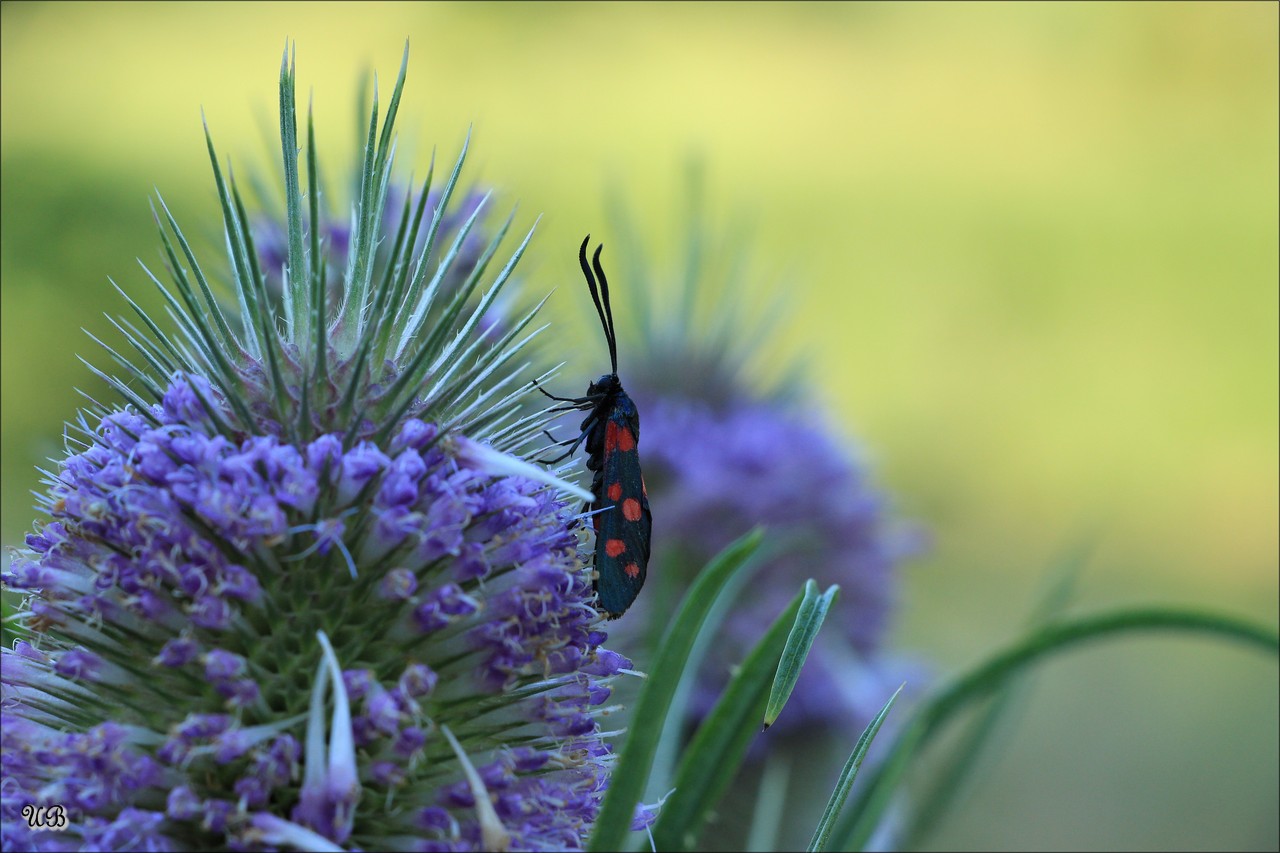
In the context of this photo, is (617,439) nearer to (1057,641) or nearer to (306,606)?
(306,606)

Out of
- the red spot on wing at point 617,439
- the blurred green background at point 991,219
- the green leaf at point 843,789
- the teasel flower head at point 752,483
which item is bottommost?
the green leaf at point 843,789

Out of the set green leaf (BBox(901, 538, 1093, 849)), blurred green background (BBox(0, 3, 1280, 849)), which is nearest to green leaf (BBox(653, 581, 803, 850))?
green leaf (BBox(901, 538, 1093, 849))

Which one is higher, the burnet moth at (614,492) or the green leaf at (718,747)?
the burnet moth at (614,492)

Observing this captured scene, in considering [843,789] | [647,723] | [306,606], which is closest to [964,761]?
[843,789]

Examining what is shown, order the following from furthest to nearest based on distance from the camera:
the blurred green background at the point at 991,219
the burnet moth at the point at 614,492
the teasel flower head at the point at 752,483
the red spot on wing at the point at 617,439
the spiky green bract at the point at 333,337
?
the blurred green background at the point at 991,219 → the teasel flower head at the point at 752,483 → the red spot on wing at the point at 617,439 → the burnet moth at the point at 614,492 → the spiky green bract at the point at 333,337

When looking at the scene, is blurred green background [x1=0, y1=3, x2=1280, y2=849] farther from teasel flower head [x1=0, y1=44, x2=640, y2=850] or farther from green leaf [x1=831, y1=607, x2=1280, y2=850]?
teasel flower head [x1=0, y1=44, x2=640, y2=850]

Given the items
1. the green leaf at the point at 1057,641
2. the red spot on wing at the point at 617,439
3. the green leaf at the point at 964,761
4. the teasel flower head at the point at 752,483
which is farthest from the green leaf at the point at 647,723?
the green leaf at the point at 964,761

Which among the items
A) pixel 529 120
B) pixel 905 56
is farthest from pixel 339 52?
pixel 905 56

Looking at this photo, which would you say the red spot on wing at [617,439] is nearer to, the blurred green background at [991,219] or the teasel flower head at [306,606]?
the teasel flower head at [306,606]
